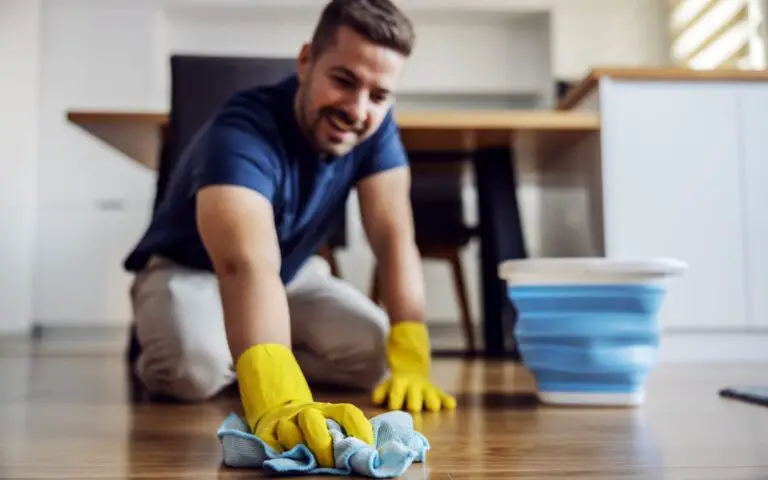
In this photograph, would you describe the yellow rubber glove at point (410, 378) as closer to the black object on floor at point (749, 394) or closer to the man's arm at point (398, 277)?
the man's arm at point (398, 277)

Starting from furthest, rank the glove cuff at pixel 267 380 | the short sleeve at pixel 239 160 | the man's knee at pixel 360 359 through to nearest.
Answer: the man's knee at pixel 360 359 → the short sleeve at pixel 239 160 → the glove cuff at pixel 267 380

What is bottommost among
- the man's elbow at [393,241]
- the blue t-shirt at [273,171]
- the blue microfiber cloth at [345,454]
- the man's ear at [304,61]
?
the blue microfiber cloth at [345,454]

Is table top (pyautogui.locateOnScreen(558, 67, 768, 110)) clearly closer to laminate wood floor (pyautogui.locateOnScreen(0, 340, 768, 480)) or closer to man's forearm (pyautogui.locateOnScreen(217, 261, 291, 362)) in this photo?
laminate wood floor (pyautogui.locateOnScreen(0, 340, 768, 480))

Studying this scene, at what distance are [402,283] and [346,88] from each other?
33 centimetres

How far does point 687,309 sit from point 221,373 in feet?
3.70

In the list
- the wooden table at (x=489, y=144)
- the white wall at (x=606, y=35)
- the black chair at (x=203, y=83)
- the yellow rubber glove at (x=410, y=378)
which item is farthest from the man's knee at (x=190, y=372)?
the white wall at (x=606, y=35)

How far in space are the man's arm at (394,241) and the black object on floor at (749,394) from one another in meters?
0.51

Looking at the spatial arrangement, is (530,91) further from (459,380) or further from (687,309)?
(459,380)

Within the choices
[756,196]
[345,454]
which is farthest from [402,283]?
[756,196]

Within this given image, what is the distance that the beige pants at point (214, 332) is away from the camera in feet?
4.13

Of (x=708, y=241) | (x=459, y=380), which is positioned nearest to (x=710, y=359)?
(x=708, y=241)

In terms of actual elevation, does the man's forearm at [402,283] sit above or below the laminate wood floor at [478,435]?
above

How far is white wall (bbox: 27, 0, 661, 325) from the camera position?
3535mm

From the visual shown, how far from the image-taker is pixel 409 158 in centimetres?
222
